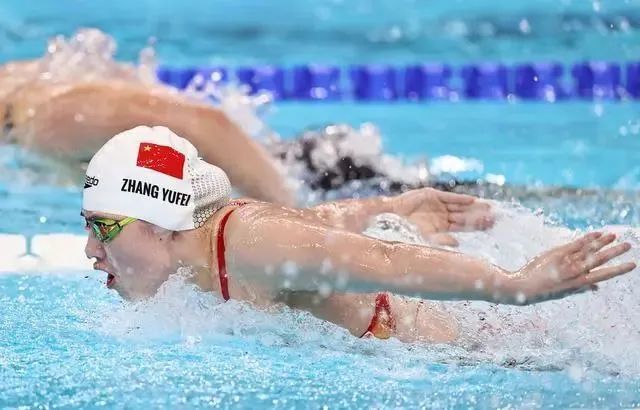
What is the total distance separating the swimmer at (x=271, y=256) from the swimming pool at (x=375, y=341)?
62 millimetres

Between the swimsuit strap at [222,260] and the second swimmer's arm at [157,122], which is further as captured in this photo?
the second swimmer's arm at [157,122]

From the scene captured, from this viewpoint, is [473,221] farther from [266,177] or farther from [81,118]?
[81,118]

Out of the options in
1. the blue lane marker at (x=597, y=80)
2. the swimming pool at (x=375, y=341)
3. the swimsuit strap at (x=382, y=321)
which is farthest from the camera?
the blue lane marker at (x=597, y=80)

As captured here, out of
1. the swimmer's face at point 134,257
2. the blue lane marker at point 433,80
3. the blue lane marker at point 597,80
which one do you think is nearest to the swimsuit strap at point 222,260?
the swimmer's face at point 134,257

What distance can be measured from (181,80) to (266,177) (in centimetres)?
241

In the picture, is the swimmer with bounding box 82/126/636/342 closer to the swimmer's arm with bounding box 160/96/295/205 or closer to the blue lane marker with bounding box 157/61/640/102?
the swimmer's arm with bounding box 160/96/295/205

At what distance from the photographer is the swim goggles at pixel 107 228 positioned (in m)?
2.65

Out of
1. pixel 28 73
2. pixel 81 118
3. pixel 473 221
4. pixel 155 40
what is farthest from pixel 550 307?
pixel 155 40

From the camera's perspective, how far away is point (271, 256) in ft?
8.11

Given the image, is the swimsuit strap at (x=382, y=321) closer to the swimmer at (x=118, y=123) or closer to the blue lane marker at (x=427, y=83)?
the swimmer at (x=118, y=123)

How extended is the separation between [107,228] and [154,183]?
0.14 metres

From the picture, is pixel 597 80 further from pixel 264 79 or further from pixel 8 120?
pixel 8 120

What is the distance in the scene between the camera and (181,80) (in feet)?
20.0

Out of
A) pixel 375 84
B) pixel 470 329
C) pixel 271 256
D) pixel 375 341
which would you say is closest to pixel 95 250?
pixel 271 256
